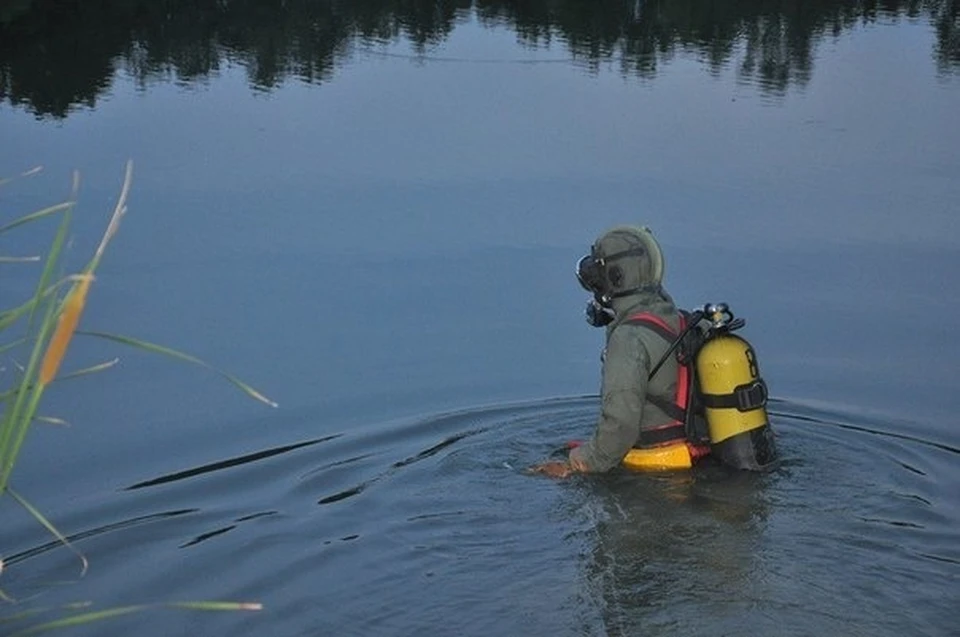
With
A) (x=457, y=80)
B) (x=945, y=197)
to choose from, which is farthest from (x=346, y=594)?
(x=457, y=80)

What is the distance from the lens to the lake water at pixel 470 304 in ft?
21.5

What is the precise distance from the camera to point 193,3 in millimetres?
18359

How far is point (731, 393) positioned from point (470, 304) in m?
2.83

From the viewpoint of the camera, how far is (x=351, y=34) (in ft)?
55.9

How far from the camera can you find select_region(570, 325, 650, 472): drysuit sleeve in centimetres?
734

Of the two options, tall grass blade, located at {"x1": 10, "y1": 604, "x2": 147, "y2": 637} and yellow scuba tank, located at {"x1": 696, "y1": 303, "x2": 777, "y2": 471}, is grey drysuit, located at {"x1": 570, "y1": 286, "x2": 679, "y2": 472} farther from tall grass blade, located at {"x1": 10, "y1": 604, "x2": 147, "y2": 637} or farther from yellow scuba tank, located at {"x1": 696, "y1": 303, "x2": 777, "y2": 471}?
tall grass blade, located at {"x1": 10, "y1": 604, "x2": 147, "y2": 637}

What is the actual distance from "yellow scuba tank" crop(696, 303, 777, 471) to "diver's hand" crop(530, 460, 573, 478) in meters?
0.62

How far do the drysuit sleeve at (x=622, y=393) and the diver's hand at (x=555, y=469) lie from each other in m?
0.22

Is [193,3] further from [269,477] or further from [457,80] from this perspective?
[269,477]

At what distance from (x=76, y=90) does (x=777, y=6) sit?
7291mm

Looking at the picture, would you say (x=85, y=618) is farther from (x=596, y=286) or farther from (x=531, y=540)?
(x=596, y=286)

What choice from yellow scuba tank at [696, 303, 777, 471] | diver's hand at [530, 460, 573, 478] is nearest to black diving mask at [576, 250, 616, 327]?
yellow scuba tank at [696, 303, 777, 471]

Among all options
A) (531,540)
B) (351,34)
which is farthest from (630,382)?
(351,34)

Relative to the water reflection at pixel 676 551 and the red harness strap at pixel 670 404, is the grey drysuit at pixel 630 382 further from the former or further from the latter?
the water reflection at pixel 676 551
